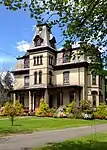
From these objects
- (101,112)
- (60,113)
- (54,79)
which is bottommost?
(60,113)

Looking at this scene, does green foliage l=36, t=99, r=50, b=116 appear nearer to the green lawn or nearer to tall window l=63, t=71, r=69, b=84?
tall window l=63, t=71, r=69, b=84

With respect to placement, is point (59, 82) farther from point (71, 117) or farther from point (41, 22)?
point (41, 22)

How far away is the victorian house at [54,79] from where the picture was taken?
53969 millimetres

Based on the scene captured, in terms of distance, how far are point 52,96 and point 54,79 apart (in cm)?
297

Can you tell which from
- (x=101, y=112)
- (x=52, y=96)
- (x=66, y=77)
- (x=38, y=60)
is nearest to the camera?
(x=101, y=112)

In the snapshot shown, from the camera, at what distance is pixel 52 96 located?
5744 centimetres

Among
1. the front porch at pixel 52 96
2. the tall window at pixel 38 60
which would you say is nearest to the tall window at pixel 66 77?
the front porch at pixel 52 96

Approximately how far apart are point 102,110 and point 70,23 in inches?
1370

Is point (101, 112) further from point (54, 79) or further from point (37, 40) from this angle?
point (37, 40)

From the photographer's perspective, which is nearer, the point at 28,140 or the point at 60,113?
the point at 28,140

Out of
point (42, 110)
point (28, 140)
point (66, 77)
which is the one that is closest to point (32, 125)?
point (28, 140)

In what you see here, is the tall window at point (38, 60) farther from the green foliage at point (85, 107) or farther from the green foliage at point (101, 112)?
the green foliage at point (101, 112)

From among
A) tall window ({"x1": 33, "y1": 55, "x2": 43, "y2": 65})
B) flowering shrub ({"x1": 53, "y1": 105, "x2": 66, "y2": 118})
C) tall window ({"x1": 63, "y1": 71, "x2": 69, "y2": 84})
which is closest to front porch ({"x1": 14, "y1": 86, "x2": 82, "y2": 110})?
tall window ({"x1": 63, "y1": 71, "x2": 69, "y2": 84})

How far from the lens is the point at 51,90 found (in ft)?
184
